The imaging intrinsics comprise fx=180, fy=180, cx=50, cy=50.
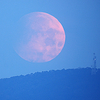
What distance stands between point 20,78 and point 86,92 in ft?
24.1

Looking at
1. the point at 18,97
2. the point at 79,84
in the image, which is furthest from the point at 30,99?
the point at 79,84

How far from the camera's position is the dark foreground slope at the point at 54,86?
631 inches

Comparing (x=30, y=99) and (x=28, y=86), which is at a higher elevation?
(x=28, y=86)

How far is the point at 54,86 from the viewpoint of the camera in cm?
1731

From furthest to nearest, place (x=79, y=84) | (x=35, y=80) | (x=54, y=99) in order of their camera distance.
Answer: (x=35, y=80)
(x=79, y=84)
(x=54, y=99)

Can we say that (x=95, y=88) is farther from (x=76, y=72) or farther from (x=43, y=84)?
(x=43, y=84)

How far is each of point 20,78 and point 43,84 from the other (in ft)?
10.3

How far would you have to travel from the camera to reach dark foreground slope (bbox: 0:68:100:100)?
16016 mm

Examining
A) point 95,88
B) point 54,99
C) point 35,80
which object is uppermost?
point 35,80

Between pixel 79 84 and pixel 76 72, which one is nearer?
pixel 79 84

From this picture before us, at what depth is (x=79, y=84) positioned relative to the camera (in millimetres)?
17281

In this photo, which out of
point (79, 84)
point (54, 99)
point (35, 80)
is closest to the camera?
point (54, 99)

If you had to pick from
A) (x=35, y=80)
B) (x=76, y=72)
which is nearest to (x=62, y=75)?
(x=76, y=72)

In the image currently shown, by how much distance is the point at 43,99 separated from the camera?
1586 centimetres
